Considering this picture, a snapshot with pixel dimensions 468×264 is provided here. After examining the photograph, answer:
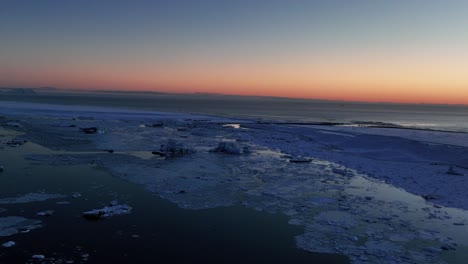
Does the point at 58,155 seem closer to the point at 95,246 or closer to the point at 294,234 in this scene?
the point at 95,246

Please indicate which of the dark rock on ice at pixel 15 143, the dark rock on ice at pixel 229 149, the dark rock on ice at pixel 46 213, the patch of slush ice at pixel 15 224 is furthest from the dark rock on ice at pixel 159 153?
the patch of slush ice at pixel 15 224

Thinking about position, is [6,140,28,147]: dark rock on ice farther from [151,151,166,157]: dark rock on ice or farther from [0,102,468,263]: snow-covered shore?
[151,151,166,157]: dark rock on ice

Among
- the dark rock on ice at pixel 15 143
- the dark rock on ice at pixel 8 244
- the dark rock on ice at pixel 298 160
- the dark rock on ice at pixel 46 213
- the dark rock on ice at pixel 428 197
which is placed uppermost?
the dark rock on ice at pixel 15 143

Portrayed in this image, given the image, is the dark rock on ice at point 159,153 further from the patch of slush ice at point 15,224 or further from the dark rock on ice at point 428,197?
the dark rock on ice at point 428,197

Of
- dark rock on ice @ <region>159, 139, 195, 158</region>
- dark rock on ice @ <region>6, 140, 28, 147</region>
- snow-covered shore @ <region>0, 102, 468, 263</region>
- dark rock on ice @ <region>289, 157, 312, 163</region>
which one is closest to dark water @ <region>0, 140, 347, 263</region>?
snow-covered shore @ <region>0, 102, 468, 263</region>

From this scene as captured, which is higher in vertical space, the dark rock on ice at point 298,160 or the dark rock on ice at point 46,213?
the dark rock on ice at point 298,160
